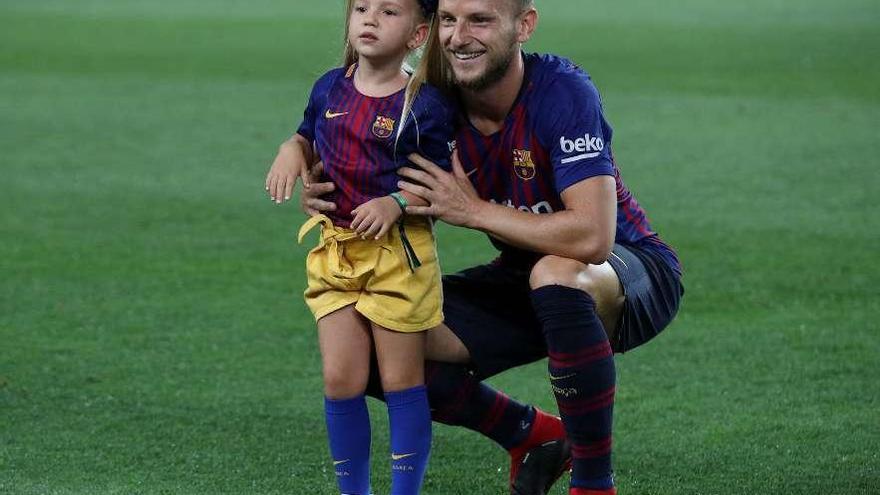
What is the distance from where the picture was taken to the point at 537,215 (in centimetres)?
388

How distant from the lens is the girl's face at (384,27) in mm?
3854

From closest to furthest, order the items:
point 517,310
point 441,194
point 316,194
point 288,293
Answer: point 441,194 < point 316,194 < point 517,310 < point 288,293

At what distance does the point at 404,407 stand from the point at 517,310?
1.71 ft

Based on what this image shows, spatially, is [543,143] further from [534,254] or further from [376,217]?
[376,217]

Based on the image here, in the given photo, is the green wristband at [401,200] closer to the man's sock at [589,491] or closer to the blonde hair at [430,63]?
the blonde hair at [430,63]

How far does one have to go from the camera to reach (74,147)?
10977mm

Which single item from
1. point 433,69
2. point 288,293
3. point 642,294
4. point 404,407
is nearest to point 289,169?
point 433,69

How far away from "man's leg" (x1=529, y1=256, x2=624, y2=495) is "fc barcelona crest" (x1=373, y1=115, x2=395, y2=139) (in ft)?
1.59

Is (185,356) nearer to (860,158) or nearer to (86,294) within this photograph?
(86,294)

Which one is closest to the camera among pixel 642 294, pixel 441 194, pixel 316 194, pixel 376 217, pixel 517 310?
pixel 376 217

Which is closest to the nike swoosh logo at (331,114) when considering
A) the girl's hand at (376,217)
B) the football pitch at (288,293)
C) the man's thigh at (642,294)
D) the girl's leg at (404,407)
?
the girl's hand at (376,217)

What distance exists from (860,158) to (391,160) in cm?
701

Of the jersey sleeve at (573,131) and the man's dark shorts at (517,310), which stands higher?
the jersey sleeve at (573,131)

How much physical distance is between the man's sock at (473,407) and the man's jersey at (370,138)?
1.67ft
